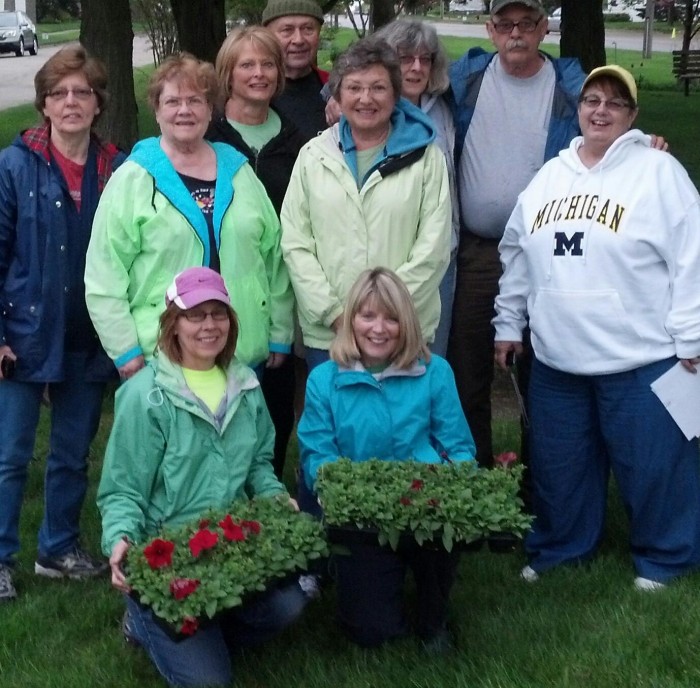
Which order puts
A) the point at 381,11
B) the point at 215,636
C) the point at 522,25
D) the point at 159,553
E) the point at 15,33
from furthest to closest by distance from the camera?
the point at 15,33 → the point at 381,11 → the point at 522,25 → the point at 215,636 → the point at 159,553

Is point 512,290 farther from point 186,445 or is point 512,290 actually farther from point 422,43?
point 186,445

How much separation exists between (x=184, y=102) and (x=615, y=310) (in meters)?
1.86

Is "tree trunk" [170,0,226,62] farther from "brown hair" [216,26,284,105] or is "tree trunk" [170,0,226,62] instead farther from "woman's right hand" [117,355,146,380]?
"woman's right hand" [117,355,146,380]

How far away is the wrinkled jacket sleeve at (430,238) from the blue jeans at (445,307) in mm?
450

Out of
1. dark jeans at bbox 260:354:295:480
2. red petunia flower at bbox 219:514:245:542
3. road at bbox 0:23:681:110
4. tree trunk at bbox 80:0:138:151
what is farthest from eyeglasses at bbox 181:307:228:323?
road at bbox 0:23:681:110

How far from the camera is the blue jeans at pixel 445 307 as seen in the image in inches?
209

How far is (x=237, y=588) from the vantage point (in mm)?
3781

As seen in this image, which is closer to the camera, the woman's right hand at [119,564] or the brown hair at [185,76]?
the woman's right hand at [119,564]

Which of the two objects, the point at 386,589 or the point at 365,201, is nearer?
the point at 386,589

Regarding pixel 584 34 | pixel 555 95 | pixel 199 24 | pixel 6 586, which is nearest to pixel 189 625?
pixel 6 586

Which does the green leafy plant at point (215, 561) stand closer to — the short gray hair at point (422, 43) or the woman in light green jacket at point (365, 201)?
the woman in light green jacket at point (365, 201)

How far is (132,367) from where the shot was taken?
14.9 feet

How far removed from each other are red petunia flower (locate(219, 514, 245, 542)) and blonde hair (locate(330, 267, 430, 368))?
84 centimetres

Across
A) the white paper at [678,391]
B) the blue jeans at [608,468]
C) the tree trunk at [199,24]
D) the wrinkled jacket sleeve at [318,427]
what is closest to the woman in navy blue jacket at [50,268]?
the wrinkled jacket sleeve at [318,427]
